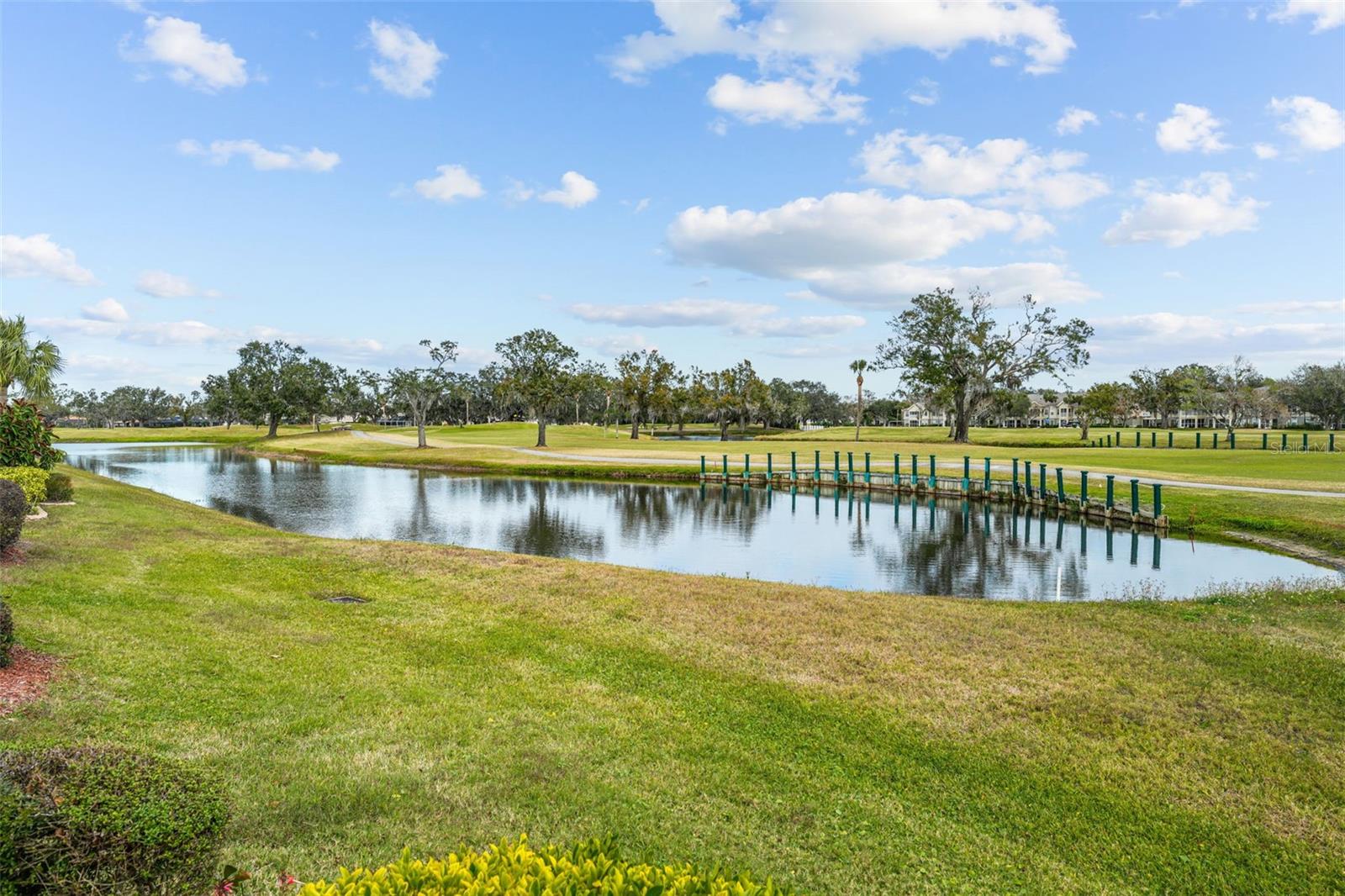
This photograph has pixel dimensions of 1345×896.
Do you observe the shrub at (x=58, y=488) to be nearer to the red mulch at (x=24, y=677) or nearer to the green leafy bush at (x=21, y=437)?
the green leafy bush at (x=21, y=437)

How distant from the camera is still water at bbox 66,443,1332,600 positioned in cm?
1881

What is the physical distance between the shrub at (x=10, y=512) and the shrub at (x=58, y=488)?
931 centimetres

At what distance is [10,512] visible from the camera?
11578 mm

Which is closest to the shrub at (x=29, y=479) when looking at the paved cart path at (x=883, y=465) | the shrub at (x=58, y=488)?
the shrub at (x=58, y=488)

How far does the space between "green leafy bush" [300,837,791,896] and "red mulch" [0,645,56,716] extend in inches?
216

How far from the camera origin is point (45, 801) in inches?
134

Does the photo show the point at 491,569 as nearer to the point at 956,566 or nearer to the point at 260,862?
the point at 260,862

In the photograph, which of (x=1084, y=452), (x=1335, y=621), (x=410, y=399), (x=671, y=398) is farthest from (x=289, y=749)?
(x=671, y=398)

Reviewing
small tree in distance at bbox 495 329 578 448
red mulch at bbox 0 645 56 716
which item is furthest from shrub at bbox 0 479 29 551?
small tree in distance at bbox 495 329 578 448

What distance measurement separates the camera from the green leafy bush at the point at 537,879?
297 centimetres

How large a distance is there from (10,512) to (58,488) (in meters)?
10.6

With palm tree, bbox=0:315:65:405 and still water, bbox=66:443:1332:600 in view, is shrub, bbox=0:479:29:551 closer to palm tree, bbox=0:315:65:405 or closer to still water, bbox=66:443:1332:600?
still water, bbox=66:443:1332:600

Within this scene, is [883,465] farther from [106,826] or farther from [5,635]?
[106,826]

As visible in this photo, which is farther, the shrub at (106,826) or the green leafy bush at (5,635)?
the green leafy bush at (5,635)
